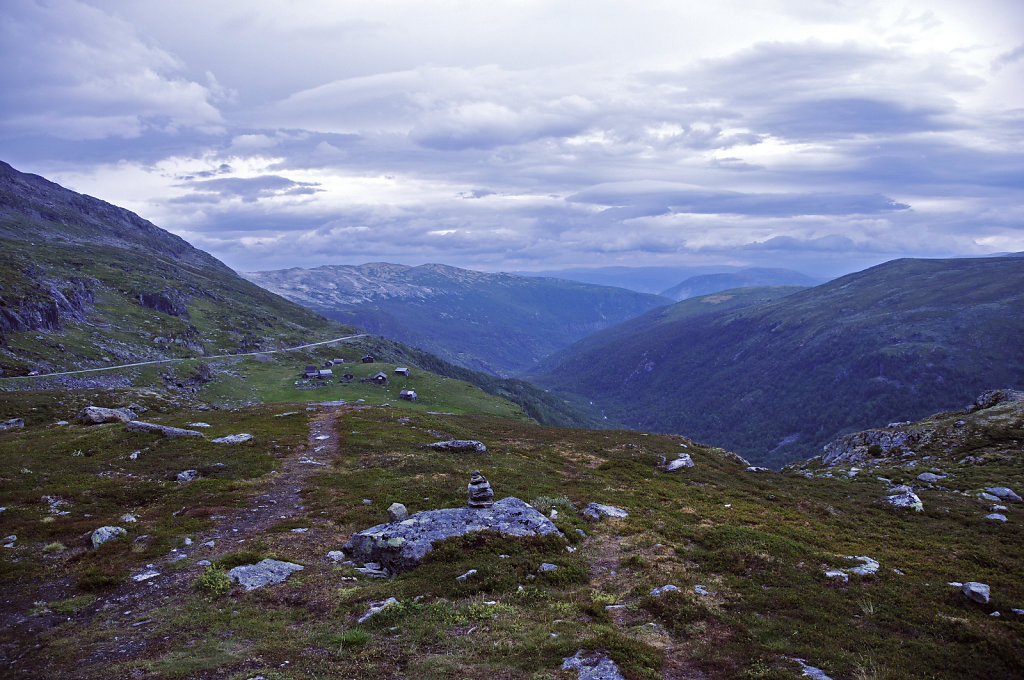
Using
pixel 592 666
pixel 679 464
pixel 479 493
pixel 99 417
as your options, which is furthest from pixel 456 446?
pixel 592 666

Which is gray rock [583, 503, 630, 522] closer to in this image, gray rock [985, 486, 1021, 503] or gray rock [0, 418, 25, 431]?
gray rock [985, 486, 1021, 503]

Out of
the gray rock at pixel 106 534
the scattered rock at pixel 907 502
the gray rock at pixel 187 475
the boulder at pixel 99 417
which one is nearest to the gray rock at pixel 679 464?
the scattered rock at pixel 907 502

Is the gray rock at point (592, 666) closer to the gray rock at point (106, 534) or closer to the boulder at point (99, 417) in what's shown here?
the gray rock at point (106, 534)

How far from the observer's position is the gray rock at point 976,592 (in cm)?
1961

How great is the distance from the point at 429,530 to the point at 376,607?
6209 mm

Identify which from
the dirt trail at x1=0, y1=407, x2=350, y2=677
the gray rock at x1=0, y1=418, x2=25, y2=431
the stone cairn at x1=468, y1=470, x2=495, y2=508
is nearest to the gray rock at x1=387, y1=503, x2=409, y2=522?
the stone cairn at x1=468, y1=470, x2=495, y2=508

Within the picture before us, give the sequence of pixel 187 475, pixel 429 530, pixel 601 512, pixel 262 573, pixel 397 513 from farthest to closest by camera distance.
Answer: pixel 187 475, pixel 601 512, pixel 397 513, pixel 429 530, pixel 262 573

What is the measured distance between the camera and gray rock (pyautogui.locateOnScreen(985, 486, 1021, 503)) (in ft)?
123

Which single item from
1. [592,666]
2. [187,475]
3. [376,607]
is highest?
[592,666]

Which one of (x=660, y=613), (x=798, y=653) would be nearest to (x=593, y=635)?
(x=660, y=613)

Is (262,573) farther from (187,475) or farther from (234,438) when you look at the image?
(234,438)

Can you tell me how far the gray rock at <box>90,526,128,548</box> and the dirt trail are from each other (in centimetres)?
354

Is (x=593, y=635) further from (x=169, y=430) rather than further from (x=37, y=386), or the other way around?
(x=37, y=386)

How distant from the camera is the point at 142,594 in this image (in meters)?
20.2
